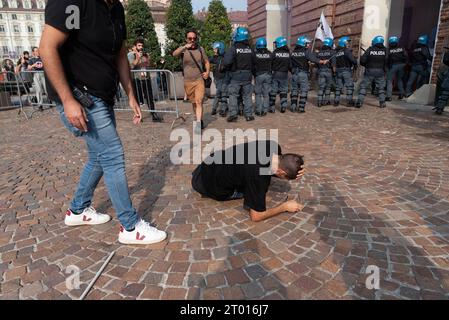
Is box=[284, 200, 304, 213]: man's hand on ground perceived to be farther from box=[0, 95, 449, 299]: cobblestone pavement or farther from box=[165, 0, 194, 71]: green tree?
box=[165, 0, 194, 71]: green tree

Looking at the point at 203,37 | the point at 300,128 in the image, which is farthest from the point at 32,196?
the point at 203,37

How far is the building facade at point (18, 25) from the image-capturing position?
240 ft

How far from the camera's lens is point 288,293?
214cm

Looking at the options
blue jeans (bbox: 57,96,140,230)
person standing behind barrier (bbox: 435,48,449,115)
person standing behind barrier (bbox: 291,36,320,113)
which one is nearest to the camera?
blue jeans (bbox: 57,96,140,230)

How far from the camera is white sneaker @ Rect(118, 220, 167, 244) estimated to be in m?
2.69

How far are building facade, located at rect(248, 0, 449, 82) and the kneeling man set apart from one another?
8852mm

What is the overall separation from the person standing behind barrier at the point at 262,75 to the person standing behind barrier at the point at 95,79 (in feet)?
19.6

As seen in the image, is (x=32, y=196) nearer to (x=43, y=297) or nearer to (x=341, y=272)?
(x=43, y=297)

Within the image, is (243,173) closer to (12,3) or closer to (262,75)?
(262,75)

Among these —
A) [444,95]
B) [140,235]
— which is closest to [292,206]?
[140,235]

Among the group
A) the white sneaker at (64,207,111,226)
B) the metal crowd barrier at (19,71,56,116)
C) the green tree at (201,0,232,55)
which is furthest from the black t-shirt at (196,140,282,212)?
the green tree at (201,0,232,55)

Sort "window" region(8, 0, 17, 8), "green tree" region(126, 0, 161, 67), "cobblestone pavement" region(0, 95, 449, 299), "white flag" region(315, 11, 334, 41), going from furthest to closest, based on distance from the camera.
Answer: "window" region(8, 0, 17, 8), "green tree" region(126, 0, 161, 67), "white flag" region(315, 11, 334, 41), "cobblestone pavement" region(0, 95, 449, 299)

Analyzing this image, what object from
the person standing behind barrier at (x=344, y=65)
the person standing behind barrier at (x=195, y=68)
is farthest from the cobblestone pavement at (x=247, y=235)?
the person standing behind barrier at (x=344, y=65)

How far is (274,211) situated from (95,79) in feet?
6.20
